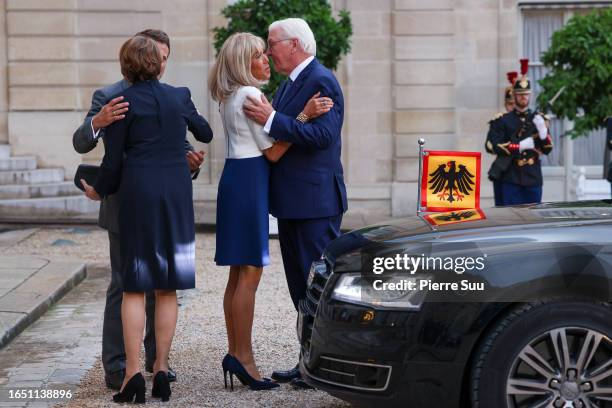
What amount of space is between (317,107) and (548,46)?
11.9 metres

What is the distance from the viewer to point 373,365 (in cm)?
498

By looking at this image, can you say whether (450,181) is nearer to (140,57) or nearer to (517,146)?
(140,57)

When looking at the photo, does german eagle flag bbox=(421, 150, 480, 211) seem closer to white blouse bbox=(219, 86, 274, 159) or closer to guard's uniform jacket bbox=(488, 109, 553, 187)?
white blouse bbox=(219, 86, 274, 159)

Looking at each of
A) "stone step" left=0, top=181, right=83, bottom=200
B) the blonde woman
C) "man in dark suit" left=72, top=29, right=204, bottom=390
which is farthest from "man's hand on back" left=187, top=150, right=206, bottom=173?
"stone step" left=0, top=181, right=83, bottom=200

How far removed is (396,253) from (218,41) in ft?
34.3

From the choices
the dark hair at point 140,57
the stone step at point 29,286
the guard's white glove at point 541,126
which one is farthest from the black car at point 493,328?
the guard's white glove at point 541,126

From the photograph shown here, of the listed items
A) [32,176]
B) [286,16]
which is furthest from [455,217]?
[32,176]

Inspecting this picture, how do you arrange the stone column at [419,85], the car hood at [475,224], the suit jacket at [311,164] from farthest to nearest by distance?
the stone column at [419,85], the suit jacket at [311,164], the car hood at [475,224]

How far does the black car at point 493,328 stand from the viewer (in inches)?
192

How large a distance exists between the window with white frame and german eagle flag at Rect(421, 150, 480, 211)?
9.87 metres

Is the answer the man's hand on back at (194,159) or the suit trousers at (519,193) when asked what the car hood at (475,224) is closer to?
the man's hand on back at (194,159)

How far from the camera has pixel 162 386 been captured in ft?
20.1

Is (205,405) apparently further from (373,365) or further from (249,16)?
(249,16)

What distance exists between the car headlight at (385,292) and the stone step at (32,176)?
38.5 ft
